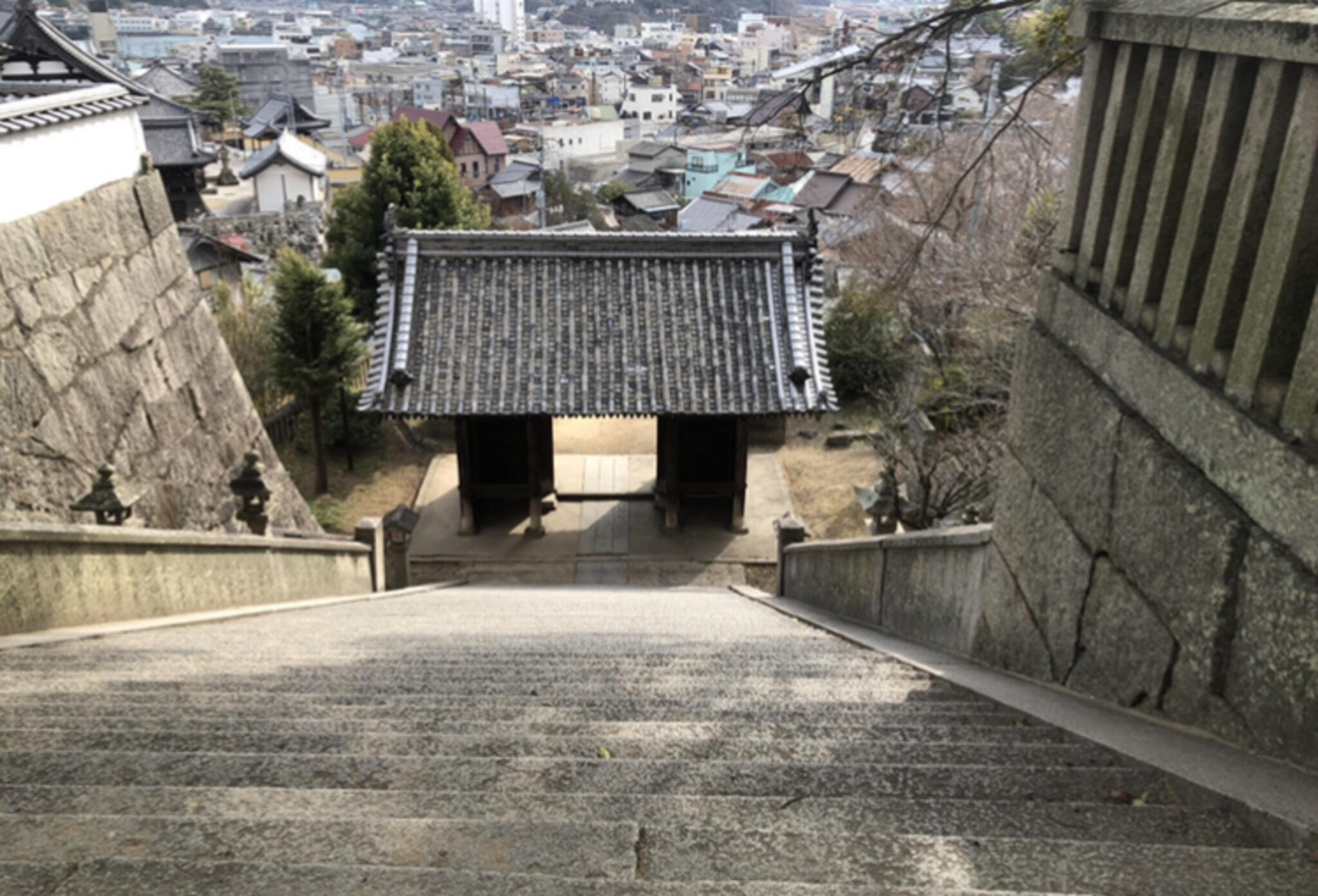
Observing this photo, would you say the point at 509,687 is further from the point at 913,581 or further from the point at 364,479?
the point at 364,479

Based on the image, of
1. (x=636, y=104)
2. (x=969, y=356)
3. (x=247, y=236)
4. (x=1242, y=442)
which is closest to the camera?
(x=1242, y=442)

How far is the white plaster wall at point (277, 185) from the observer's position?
1560 inches

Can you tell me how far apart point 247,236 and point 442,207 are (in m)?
18.3

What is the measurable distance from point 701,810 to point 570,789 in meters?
0.42

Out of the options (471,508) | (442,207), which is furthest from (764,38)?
(471,508)

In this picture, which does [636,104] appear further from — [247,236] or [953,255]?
[953,255]

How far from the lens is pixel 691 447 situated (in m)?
14.2

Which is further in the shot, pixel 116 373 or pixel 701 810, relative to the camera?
pixel 116 373

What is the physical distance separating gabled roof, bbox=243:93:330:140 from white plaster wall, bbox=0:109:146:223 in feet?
159

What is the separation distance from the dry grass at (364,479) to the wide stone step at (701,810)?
12.8 m

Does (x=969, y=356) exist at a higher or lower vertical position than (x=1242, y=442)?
lower

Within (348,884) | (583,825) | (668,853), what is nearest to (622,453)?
(583,825)

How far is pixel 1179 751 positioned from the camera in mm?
2561

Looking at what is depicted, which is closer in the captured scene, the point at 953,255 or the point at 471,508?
A: the point at 471,508
